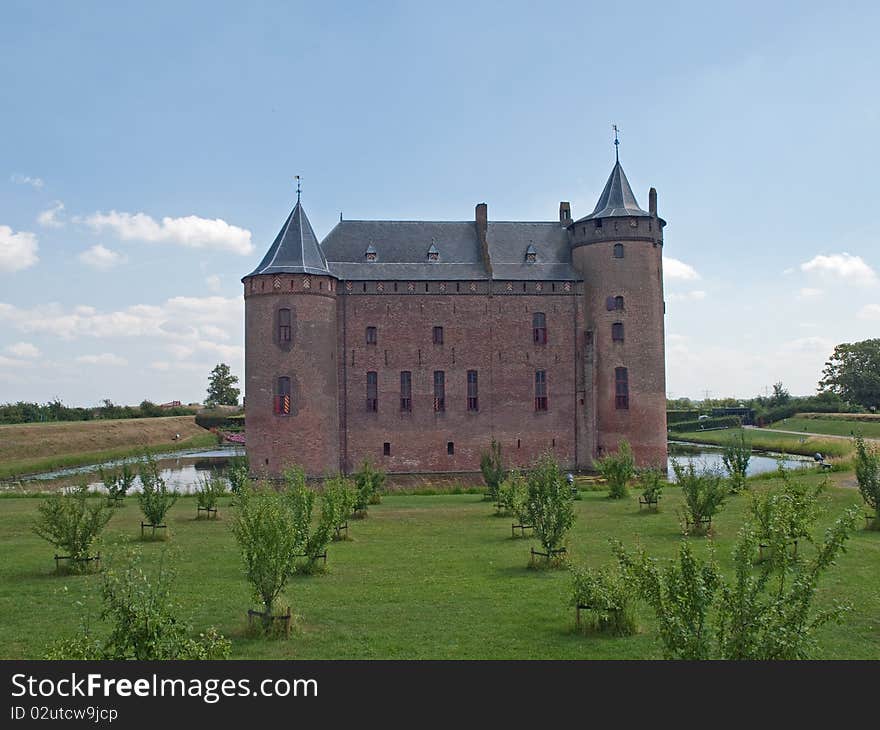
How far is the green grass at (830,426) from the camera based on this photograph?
45.4 m

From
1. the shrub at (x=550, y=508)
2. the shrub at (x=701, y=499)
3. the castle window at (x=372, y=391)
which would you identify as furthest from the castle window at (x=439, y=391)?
the shrub at (x=550, y=508)

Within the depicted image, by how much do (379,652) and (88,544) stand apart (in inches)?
257

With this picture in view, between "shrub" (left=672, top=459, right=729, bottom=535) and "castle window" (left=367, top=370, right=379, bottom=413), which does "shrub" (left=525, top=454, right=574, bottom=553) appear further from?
"castle window" (left=367, top=370, right=379, bottom=413)

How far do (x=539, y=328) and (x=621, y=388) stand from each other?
13.9ft

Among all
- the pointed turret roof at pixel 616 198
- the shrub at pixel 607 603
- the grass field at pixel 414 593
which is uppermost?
the pointed turret roof at pixel 616 198

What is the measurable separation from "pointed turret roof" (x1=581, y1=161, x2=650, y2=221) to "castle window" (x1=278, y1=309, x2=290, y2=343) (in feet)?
42.7

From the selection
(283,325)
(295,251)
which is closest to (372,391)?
(283,325)

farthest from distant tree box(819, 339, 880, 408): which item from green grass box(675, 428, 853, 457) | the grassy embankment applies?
the grassy embankment

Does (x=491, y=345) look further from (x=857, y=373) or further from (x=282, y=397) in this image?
(x=857, y=373)

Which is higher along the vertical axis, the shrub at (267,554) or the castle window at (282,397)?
the castle window at (282,397)

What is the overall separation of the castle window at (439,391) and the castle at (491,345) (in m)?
0.04

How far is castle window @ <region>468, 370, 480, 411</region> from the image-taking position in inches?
1215

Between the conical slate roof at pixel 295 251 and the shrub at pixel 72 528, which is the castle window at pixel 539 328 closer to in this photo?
the conical slate roof at pixel 295 251
